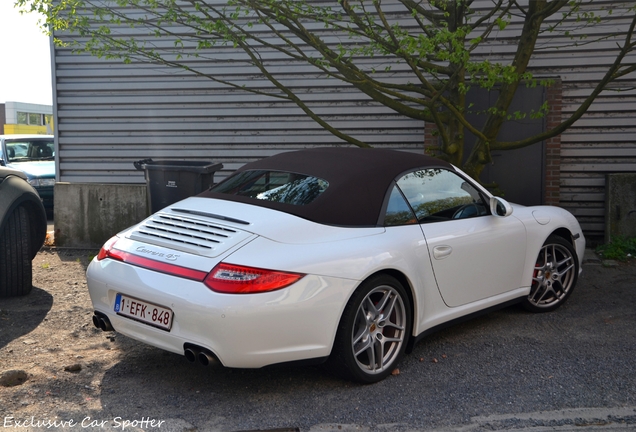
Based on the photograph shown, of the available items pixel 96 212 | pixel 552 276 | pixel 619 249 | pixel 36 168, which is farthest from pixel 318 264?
pixel 36 168

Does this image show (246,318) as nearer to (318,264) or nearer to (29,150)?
(318,264)

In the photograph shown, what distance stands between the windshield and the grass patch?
10789 mm

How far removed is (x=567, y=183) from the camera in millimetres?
9719

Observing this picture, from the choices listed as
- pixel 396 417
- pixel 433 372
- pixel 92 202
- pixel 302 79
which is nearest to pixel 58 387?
pixel 396 417

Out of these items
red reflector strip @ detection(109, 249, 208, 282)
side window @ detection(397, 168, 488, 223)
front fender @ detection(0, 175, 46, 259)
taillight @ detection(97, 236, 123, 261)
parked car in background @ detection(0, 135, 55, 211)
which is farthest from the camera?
parked car in background @ detection(0, 135, 55, 211)

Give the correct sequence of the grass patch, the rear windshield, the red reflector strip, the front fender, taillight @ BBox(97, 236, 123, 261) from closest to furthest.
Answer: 1. the red reflector strip
2. taillight @ BBox(97, 236, 123, 261)
3. the rear windshield
4. the front fender
5. the grass patch

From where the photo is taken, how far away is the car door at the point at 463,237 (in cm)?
485

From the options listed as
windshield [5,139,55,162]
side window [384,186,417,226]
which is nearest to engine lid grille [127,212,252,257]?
side window [384,186,417,226]

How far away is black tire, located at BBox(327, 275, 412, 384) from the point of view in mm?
4156

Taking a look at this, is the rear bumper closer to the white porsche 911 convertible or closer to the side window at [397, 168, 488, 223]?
the white porsche 911 convertible

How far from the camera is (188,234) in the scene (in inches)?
168

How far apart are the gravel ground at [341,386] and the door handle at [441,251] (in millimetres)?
737

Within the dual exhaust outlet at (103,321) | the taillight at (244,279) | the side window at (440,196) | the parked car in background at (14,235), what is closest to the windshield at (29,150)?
the parked car in background at (14,235)

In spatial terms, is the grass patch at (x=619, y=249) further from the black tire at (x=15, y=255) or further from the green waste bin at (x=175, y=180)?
the black tire at (x=15, y=255)
